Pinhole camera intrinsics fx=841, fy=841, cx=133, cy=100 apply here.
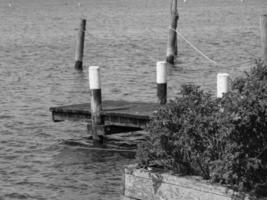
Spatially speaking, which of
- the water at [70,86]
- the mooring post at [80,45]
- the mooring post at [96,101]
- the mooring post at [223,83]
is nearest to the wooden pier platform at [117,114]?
the mooring post at [96,101]

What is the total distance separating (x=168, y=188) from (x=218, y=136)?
3.18 ft

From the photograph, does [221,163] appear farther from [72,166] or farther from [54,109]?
[54,109]

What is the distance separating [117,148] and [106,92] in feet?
41.2

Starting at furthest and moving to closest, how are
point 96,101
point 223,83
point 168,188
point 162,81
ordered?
point 96,101 < point 162,81 < point 223,83 < point 168,188

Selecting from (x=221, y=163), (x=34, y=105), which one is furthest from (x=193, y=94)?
(x=34, y=105)

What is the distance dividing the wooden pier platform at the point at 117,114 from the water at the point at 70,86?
2.50ft

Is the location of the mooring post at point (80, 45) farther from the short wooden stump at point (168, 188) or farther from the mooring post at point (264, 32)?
the short wooden stump at point (168, 188)

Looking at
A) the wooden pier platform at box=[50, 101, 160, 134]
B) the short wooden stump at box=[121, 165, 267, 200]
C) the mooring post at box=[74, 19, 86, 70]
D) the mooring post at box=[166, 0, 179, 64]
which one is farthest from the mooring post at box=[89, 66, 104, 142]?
the mooring post at box=[166, 0, 179, 64]

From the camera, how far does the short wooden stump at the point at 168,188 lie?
10461 millimetres

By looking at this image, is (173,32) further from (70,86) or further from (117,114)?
(117,114)

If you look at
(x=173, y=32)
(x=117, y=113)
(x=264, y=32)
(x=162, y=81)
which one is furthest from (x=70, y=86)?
(x=264, y=32)

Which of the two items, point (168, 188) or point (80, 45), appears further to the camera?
point (80, 45)

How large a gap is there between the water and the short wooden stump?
3.80m

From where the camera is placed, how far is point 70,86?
35.2 m
